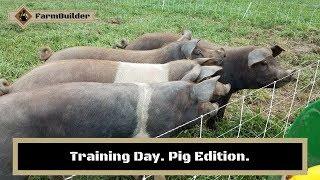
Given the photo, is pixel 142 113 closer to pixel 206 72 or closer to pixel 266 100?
pixel 206 72

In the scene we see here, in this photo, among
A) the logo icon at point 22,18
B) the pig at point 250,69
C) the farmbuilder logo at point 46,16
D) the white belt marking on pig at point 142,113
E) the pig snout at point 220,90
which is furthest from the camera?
the farmbuilder logo at point 46,16

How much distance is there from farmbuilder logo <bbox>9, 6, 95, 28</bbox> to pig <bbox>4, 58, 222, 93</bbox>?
19.5 feet

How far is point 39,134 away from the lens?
345cm

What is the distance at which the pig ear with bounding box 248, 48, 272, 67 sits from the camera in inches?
205

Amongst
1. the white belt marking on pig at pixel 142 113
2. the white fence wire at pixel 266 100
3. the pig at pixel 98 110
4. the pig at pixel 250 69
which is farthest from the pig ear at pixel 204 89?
the pig at pixel 250 69

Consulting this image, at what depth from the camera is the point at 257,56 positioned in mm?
5234

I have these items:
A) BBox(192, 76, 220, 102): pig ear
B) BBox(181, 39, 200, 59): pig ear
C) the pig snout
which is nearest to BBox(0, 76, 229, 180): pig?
BBox(192, 76, 220, 102): pig ear

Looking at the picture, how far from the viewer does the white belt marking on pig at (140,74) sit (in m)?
4.41

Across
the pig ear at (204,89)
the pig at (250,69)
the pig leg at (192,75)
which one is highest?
the pig at (250,69)

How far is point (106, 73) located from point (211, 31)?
226 inches

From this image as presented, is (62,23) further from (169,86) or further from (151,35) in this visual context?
(169,86)

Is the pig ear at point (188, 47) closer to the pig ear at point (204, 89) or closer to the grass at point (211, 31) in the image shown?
the grass at point (211, 31)

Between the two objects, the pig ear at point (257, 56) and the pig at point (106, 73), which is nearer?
the pig at point (106, 73)

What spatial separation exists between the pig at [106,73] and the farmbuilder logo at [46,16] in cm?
594
